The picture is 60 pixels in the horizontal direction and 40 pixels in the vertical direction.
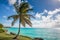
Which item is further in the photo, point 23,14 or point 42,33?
point 42,33

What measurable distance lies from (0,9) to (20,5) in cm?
66

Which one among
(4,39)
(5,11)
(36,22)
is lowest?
(4,39)

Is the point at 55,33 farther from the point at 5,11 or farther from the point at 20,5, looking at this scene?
the point at 5,11

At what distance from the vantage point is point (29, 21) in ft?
15.9

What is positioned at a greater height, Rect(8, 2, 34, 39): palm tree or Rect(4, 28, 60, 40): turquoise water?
Rect(8, 2, 34, 39): palm tree

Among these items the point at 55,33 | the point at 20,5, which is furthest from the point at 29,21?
the point at 55,33

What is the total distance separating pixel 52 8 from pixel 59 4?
0.24m

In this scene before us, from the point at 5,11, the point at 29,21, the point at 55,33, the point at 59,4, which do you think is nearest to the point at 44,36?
the point at 55,33

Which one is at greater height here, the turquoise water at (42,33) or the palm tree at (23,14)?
the palm tree at (23,14)

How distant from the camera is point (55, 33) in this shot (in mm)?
4914

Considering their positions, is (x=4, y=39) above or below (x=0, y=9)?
below

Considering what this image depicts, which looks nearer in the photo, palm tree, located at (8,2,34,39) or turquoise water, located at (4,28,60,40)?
palm tree, located at (8,2,34,39)

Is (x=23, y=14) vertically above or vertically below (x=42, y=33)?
above

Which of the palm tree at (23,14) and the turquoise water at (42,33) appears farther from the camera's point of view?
the turquoise water at (42,33)
